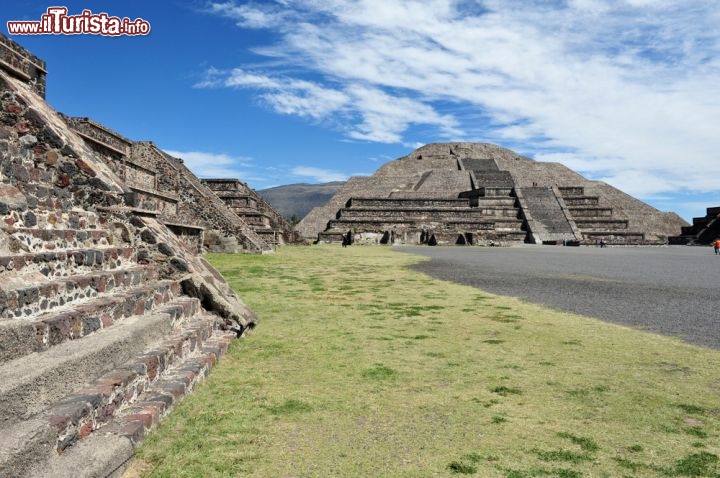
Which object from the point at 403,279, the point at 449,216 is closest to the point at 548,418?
the point at 403,279

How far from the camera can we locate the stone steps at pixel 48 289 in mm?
2957

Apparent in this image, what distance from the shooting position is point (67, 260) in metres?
3.87

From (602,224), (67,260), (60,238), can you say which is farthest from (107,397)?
(602,224)

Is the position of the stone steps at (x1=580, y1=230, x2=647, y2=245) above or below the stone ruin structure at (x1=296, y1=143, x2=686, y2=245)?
below

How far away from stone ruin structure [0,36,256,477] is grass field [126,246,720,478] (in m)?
0.26

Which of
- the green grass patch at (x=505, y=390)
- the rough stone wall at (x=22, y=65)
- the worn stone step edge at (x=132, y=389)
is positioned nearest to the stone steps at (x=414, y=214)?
the rough stone wall at (x=22, y=65)

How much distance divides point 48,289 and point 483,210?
35.1 m

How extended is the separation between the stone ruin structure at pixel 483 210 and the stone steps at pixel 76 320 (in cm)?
2648

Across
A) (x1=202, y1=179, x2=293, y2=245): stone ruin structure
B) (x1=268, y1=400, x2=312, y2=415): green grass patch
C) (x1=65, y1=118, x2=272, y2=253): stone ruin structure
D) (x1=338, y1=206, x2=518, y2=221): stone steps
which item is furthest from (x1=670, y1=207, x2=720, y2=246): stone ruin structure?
(x1=268, y1=400, x2=312, y2=415): green grass patch

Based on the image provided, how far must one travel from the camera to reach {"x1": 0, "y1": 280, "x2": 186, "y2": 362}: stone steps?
8.67 feet

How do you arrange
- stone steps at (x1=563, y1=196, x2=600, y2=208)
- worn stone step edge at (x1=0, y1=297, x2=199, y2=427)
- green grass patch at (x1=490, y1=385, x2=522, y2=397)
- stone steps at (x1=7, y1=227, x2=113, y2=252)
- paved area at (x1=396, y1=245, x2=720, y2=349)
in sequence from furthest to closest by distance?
stone steps at (x1=563, y1=196, x2=600, y2=208) < paved area at (x1=396, y1=245, x2=720, y2=349) < stone steps at (x1=7, y1=227, x2=113, y2=252) < green grass patch at (x1=490, y1=385, x2=522, y2=397) < worn stone step edge at (x1=0, y1=297, x2=199, y2=427)

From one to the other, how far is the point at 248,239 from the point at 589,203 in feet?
109

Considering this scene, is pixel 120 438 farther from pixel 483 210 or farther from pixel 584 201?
pixel 584 201

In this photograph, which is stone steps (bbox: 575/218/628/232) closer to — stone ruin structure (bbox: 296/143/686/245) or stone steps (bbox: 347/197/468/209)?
stone ruin structure (bbox: 296/143/686/245)
